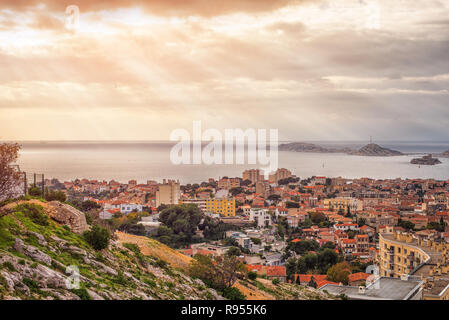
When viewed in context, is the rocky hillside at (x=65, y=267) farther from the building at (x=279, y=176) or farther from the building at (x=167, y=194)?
the building at (x=279, y=176)

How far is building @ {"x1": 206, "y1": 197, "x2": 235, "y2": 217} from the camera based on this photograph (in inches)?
543

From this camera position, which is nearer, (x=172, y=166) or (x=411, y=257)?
(x=411, y=257)

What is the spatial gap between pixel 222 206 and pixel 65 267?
459 inches

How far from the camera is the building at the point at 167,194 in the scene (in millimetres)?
13859

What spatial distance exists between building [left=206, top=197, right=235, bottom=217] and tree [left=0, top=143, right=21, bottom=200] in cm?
1104

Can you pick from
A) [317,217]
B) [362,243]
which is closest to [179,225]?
[362,243]

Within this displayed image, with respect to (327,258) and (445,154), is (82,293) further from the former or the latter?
(445,154)

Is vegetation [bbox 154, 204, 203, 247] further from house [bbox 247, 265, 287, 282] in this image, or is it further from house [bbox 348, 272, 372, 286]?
house [bbox 348, 272, 372, 286]

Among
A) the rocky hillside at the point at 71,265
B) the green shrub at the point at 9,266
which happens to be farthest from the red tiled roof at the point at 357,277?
the green shrub at the point at 9,266

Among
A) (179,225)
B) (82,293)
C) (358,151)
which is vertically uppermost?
(358,151)

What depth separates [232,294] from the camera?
3326mm

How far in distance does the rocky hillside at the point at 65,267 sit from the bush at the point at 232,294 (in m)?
0.09

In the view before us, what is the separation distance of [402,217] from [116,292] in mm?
11656
